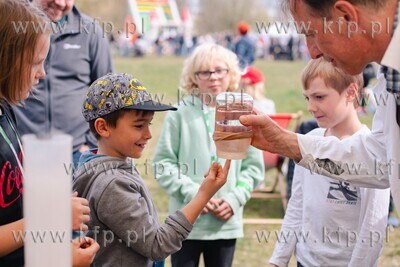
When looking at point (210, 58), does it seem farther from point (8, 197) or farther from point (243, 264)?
point (8, 197)

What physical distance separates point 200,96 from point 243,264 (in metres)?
1.62

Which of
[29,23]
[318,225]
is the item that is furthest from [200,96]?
[29,23]

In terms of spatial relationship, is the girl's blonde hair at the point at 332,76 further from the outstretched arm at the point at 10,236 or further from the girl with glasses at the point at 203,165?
the outstretched arm at the point at 10,236

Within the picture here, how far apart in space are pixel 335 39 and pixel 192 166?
1874mm

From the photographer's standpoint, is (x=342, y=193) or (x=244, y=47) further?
(x=244, y=47)

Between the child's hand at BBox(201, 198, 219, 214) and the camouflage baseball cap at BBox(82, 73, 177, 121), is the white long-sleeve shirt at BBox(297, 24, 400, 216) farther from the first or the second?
the child's hand at BBox(201, 198, 219, 214)

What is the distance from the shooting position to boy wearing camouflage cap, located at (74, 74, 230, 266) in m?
2.33

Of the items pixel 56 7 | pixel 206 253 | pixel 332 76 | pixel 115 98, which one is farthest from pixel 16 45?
pixel 56 7

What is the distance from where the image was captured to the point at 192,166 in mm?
3865

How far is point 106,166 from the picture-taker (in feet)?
7.92

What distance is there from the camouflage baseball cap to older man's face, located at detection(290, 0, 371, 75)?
0.66 m

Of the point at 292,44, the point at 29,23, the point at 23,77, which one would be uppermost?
the point at 29,23

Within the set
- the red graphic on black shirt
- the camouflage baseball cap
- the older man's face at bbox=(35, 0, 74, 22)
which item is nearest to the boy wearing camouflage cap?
the camouflage baseball cap

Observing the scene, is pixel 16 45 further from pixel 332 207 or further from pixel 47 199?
pixel 332 207
